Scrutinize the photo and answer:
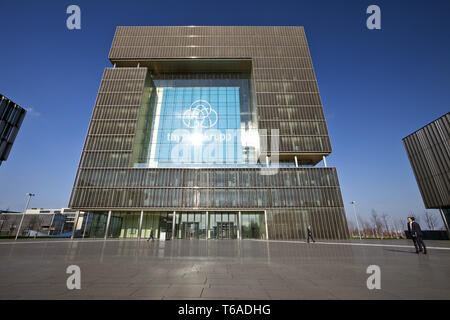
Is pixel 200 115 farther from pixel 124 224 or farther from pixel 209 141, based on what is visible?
pixel 124 224

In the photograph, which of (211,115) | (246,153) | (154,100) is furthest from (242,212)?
(154,100)

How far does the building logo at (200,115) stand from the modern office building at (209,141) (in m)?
0.24

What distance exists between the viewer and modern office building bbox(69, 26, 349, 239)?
107 ft

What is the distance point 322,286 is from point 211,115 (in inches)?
1628

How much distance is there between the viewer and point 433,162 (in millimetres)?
26656

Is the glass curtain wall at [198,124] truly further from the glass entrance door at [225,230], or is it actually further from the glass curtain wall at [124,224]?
the glass entrance door at [225,230]

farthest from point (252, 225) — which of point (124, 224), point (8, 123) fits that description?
point (8, 123)

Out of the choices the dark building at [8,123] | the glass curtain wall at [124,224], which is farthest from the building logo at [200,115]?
the dark building at [8,123]

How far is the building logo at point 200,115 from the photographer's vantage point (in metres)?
41.8

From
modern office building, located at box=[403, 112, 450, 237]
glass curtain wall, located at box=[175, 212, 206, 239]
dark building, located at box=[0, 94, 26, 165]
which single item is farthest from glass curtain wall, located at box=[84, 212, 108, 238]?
modern office building, located at box=[403, 112, 450, 237]

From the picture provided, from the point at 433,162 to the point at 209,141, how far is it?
121ft

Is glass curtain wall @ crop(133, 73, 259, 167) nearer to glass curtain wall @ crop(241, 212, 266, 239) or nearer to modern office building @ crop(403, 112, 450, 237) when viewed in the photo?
glass curtain wall @ crop(241, 212, 266, 239)

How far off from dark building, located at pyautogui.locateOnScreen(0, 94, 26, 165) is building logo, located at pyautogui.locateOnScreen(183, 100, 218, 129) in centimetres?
2672

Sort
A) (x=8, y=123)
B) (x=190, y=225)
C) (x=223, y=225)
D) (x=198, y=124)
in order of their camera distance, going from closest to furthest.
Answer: (x=8, y=123), (x=190, y=225), (x=223, y=225), (x=198, y=124)
